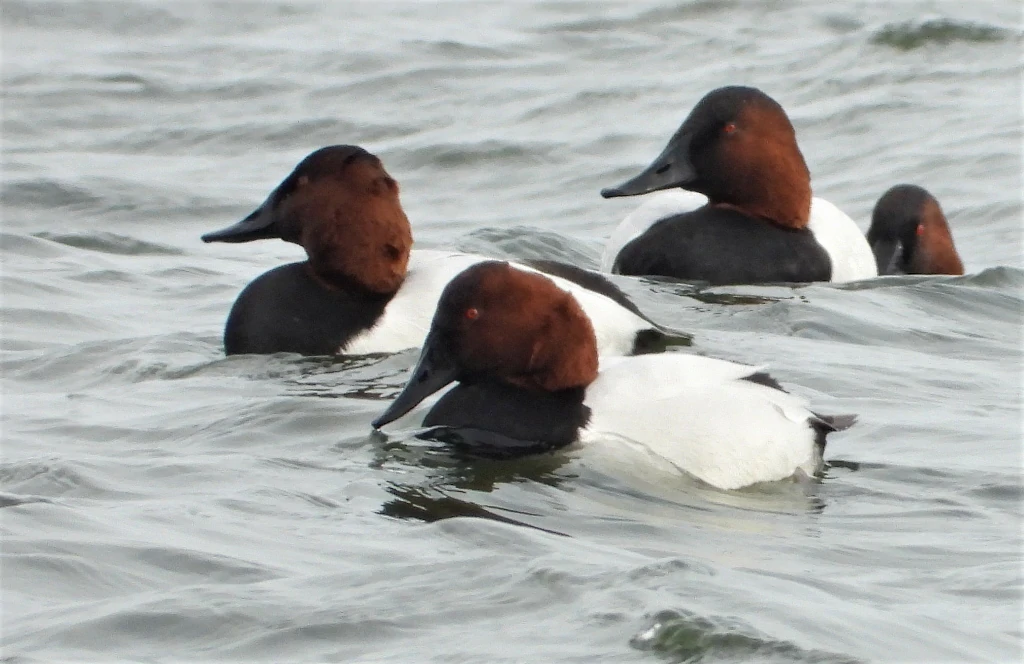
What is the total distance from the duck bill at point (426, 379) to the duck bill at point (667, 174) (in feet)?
9.60

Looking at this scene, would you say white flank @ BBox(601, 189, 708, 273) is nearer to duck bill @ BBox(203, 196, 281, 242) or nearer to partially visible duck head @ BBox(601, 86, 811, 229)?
partially visible duck head @ BBox(601, 86, 811, 229)

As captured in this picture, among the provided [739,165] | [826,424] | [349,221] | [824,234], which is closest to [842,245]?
[824,234]

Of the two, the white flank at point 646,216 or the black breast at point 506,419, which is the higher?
the white flank at point 646,216

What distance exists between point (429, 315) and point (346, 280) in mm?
345

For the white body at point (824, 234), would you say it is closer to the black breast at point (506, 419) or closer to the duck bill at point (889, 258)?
the duck bill at point (889, 258)

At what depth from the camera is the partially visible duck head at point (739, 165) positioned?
8.37 meters

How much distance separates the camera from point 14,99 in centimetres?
1421

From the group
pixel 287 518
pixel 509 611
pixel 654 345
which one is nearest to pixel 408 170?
pixel 654 345

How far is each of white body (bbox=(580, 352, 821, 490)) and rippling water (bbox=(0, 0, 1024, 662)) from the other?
77 mm

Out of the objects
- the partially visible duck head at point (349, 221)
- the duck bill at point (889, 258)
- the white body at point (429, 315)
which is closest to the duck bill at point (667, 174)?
the duck bill at point (889, 258)

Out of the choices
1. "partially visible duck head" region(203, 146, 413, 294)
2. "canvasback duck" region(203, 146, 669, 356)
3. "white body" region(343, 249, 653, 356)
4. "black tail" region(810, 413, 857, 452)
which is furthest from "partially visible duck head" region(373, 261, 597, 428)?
"partially visible duck head" region(203, 146, 413, 294)

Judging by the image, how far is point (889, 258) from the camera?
30.0 ft

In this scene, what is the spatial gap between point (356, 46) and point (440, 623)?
40.9ft

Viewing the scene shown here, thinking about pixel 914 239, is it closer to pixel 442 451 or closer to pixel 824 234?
pixel 824 234
